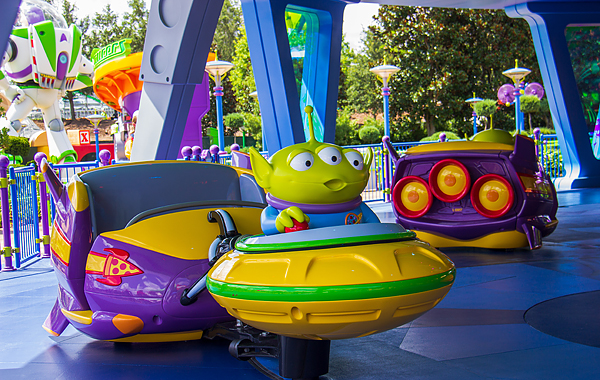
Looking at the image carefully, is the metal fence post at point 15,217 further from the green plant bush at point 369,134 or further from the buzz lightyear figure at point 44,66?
the green plant bush at point 369,134

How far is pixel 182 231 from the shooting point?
2770mm

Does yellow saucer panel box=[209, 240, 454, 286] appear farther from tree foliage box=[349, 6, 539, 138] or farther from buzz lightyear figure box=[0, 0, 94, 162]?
tree foliage box=[349, 6, 539, 138]

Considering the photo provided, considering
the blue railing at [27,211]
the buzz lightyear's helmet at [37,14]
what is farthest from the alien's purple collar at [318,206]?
the buzz lightyear's helmet at [37,14]

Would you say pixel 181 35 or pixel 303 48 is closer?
pixel 181 35

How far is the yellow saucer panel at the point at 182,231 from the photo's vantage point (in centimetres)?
269

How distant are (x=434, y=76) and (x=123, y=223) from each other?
88.5ft

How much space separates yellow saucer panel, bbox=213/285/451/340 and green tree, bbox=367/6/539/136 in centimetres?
2738

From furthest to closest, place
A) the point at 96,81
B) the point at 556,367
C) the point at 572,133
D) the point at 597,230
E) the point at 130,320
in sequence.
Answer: the point at 96,81
the point at 572,133
the point at 597,230
the point at 130,320
the point at 556,367

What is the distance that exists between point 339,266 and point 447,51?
90.9 feet

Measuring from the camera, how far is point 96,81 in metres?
20.0

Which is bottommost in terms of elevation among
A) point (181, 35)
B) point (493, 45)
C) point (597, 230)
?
point (597, 230)

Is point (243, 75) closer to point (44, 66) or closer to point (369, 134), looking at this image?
point (369, 134)

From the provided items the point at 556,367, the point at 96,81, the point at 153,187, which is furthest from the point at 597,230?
the point at 96,81

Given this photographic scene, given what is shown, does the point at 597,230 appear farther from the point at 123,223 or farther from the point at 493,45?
the point at 493,45
